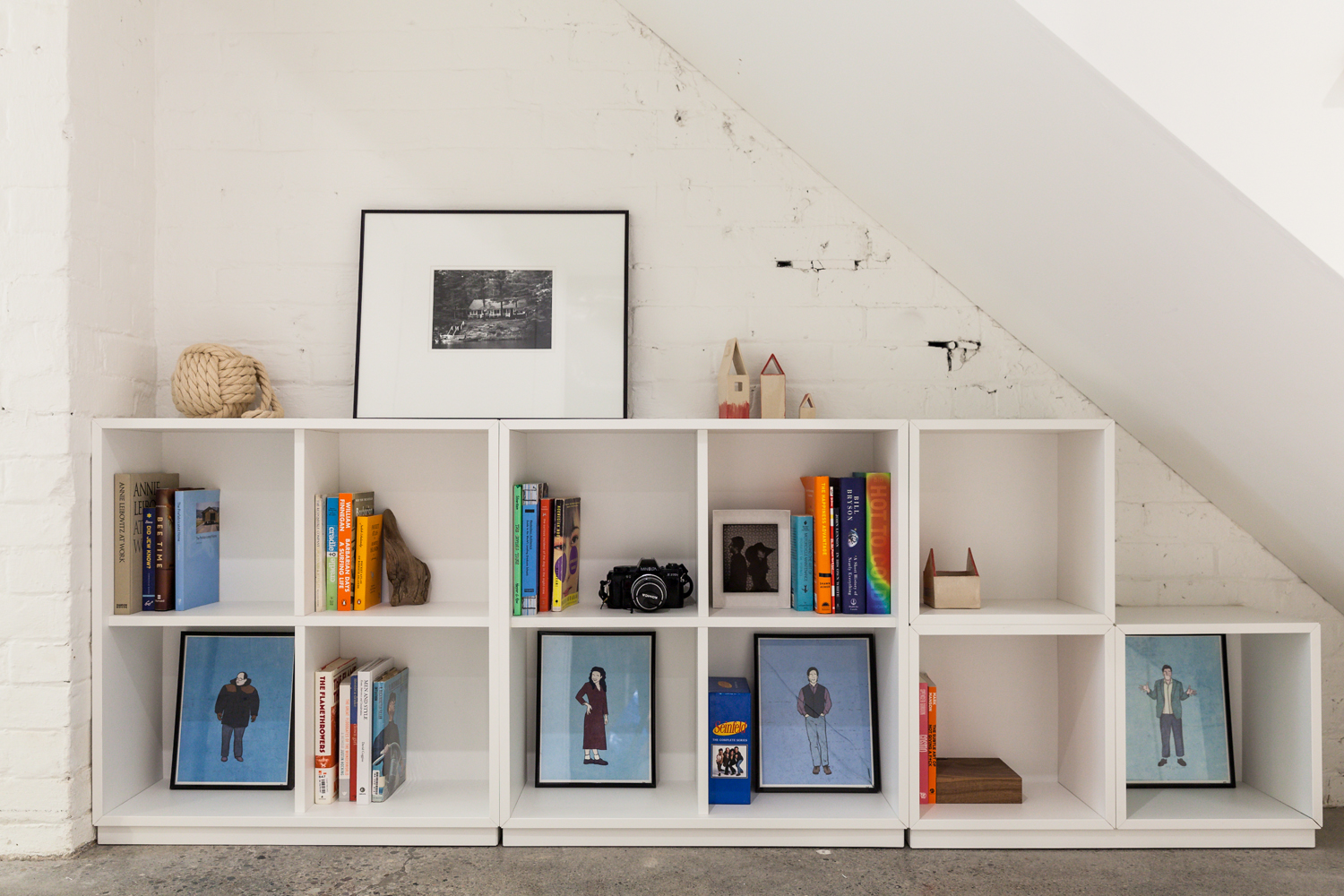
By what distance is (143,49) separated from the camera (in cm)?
211

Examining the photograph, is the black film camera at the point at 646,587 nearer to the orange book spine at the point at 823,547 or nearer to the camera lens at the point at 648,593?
the camera lens at the point at 648,593

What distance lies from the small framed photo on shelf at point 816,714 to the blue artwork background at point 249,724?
1.17 m

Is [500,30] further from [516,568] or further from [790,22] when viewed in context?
[516,568]

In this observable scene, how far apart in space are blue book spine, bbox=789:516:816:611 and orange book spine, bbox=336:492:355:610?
1.04 meters

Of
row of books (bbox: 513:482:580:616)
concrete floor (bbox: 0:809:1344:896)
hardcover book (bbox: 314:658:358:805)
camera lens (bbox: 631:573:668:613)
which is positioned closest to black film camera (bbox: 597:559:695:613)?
camera lens (bbox: 631:573:668:613)

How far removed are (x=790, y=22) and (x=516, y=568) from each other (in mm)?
1297

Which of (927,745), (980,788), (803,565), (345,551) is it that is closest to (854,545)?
(803,565)

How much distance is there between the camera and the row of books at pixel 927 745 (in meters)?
1.91

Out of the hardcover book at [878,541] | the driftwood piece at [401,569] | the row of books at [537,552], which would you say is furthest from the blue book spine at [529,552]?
the hardcover book at [878,541]

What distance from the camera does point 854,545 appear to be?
6.23 feet

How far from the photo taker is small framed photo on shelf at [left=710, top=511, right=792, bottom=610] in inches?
78.3

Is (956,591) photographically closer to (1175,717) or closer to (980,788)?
(980,788)

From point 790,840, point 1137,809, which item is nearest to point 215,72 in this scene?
point 790,840

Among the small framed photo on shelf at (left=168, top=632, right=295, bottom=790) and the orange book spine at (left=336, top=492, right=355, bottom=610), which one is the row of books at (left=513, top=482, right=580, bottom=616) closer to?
the orange book spine at (left=336, top=492, right=355, bottom=610)
